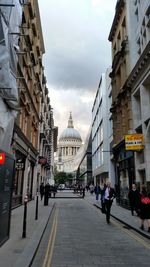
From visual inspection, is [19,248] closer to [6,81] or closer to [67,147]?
[6,81]

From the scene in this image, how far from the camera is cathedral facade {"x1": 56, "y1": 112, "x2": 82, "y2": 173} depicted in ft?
589

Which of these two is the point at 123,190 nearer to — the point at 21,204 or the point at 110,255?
the point at 21,204

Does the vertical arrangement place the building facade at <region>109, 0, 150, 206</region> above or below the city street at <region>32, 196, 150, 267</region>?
above

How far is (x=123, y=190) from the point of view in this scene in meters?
21.1

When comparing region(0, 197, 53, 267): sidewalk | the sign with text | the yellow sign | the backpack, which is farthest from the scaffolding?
the yellow sign

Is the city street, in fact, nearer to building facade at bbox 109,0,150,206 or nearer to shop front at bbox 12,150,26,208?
building facade at bbox 109,0,150,206

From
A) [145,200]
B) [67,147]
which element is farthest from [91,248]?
[67,147]

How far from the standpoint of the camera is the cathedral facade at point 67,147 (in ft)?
589

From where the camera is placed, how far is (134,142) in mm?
16938

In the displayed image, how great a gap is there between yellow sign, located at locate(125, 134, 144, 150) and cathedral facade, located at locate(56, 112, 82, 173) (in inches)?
6230

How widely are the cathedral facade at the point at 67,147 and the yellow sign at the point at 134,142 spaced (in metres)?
158

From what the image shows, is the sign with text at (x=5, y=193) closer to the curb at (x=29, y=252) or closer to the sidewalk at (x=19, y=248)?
the sidewalk at (x=19, y=248)

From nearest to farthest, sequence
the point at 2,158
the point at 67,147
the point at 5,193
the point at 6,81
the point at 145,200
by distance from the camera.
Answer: the point at 2,158 → the point at 5,193 → the point at 145,200 → the point at 6,81 → the point at 67,147

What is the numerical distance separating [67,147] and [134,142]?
539 feet
